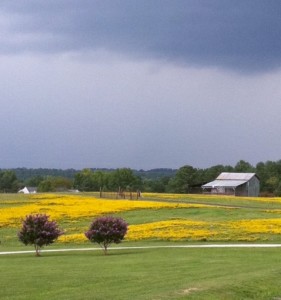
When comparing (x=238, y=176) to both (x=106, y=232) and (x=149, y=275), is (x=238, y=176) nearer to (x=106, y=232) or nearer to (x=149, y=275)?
(x=106, y=232)

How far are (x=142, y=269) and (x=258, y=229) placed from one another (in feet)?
53.0

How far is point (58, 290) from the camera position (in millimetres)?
15906

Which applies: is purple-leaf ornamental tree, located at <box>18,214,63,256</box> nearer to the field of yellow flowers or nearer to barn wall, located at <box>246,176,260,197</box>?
the field of yellow flowers

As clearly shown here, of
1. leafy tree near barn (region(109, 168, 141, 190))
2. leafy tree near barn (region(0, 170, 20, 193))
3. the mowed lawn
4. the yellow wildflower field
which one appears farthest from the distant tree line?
the mowed lawn

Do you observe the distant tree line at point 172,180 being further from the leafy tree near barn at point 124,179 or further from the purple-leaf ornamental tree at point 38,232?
the purple-leaf ornamental tree at point 38,232

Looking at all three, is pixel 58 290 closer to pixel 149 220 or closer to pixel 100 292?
pixel 100 292

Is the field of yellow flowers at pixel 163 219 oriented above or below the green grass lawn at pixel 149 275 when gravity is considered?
above

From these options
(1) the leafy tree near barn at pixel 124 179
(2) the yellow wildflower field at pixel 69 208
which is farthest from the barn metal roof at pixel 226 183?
(2) the yellow wildflower field at pixel 69 208

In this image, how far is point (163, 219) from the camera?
4528 centimetres

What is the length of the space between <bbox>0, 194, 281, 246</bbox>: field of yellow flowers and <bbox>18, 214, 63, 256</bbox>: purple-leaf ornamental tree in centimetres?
543

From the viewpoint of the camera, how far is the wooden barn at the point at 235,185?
98.8 meters

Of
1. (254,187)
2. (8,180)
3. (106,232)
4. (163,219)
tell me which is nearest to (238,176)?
(254,187)

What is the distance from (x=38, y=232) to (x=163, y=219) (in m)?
16.1

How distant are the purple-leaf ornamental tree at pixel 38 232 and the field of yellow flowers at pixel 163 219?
5.43 m
